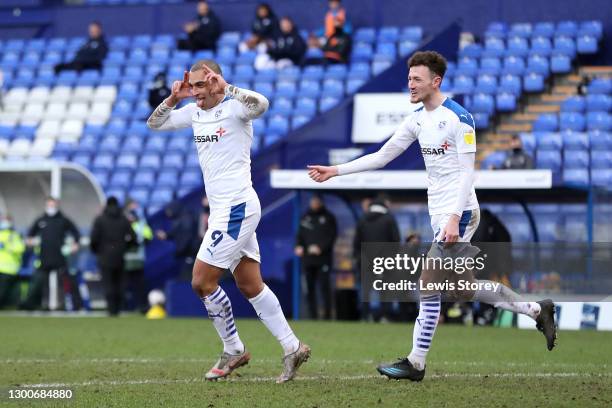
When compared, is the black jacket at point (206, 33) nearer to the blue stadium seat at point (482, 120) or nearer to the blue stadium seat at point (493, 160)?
the blue stadium seat at point (482, 120)

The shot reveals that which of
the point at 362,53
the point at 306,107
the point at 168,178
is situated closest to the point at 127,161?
the point at 168,178

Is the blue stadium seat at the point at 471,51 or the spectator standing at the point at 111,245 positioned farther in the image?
the blue stadium seat at the point at 471,51

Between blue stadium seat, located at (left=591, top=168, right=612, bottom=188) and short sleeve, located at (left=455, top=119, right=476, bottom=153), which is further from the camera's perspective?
blue stadium seat, located at (left=591, top=168, right=612, bottom=188)

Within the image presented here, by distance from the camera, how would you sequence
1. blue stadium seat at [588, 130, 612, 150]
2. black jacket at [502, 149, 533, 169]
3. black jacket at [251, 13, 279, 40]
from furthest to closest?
black jacket at [251, 13, 279, 40]
blue stadium seat at [588, 130, 612, 150]
black jacket at [502, 149, 533, 169]

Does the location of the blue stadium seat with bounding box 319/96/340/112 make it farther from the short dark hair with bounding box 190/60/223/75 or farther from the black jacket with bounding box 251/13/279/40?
the short dark hair with bounding box 190/60/223/75

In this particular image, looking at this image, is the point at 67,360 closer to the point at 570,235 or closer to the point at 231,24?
the point at 570,235

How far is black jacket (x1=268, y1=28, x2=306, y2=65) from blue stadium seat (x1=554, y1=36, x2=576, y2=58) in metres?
5.29

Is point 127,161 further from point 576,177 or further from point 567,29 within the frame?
point 576,177

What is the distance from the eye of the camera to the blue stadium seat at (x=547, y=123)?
22984 mm

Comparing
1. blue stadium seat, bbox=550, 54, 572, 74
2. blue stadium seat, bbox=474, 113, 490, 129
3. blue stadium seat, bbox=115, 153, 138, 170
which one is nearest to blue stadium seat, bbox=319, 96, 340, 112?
blue stadium seat, bbox=474, 113, 490, 129

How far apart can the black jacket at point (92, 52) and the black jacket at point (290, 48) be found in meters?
4.60

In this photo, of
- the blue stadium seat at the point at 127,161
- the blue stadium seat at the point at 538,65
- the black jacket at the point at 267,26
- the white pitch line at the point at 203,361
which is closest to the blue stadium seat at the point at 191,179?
the blue stadium seat at the point at 127,161

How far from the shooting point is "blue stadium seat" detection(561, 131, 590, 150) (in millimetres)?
19547

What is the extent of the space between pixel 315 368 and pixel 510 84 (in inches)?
578
